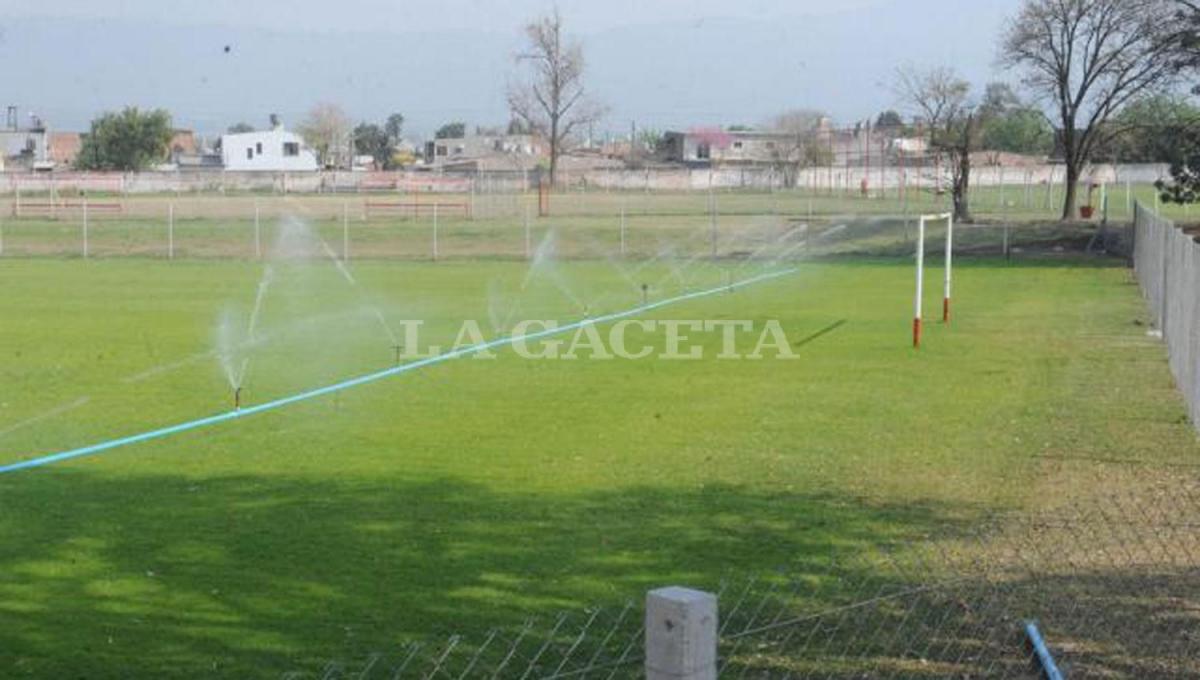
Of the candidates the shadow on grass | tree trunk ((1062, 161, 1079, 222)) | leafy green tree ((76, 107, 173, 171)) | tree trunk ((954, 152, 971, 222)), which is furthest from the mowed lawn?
leafy green tree ((76, 107, 173, 171))

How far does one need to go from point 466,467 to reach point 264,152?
323 feet

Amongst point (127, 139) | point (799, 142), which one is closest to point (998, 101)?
point (799, 142)

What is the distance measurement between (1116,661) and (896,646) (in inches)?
41.9

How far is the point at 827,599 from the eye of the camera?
8.83 metres

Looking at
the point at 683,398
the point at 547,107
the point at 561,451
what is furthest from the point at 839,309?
the point at 547,107

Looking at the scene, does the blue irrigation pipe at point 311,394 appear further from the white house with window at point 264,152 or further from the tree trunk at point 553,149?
the white house with window at point 264,152

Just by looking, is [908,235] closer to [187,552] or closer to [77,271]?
[77,271]

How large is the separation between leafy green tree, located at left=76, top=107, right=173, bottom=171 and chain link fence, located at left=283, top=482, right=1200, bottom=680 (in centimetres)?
9261

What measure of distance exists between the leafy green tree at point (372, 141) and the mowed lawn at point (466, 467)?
110 metres

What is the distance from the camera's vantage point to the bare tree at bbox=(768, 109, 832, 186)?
98.6 metres

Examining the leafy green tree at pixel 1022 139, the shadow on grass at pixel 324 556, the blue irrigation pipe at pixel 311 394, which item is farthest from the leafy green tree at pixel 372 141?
the shadow on grass at pixel 324 556

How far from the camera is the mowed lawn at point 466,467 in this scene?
879 cm

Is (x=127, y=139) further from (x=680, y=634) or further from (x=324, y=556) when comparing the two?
(x=680, y=634)

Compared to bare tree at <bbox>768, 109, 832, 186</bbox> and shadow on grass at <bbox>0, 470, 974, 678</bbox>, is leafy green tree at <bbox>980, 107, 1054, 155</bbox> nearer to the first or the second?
bare tree at <bbox>768, 109, 832, 186</bbox>
